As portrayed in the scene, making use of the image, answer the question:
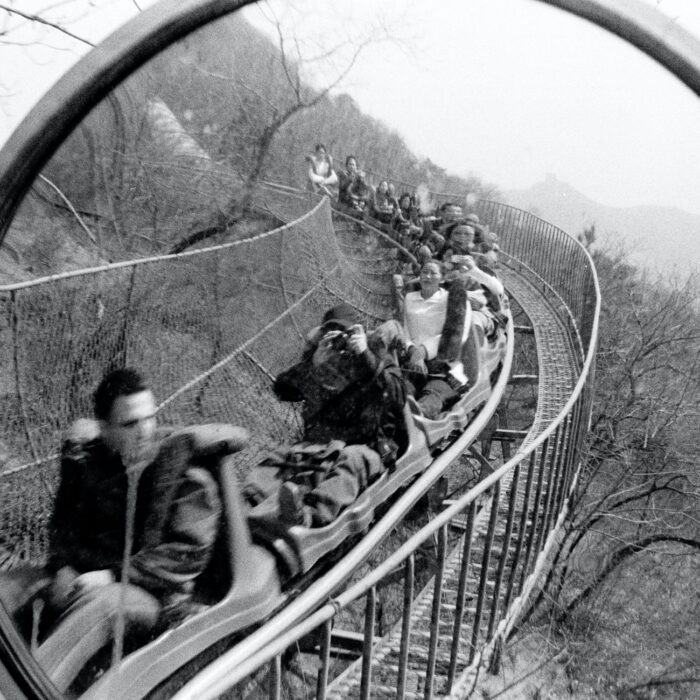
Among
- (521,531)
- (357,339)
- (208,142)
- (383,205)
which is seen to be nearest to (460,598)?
(521,531)

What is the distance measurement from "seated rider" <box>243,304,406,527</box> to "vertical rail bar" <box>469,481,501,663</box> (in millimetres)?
403

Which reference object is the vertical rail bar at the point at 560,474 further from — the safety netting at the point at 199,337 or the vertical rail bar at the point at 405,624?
the safety netting at the point at 199,337

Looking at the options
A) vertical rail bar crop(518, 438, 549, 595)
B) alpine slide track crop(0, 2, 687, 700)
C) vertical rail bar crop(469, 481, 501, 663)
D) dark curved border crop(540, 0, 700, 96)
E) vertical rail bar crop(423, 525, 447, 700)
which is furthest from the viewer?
vertical rail bar crop(518, 438, 549, 595)

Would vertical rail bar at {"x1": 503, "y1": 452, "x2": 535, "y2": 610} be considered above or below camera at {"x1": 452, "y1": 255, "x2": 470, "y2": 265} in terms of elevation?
below

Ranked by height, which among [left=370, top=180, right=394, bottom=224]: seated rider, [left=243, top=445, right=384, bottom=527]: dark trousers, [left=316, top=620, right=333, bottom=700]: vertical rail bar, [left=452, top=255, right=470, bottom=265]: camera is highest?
[left=370, top=180, right=394, bottom=224]: seated rider

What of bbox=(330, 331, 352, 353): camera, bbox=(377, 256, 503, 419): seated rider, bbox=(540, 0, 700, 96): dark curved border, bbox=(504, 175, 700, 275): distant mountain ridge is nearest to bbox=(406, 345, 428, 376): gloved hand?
bbox=(377, 256, 503, 419): seated rider

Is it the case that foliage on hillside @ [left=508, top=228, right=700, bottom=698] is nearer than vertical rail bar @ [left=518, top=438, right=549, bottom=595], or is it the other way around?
foliage on hillside @ [left=508, top=228, right=700, bottom=698]

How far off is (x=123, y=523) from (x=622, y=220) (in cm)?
68

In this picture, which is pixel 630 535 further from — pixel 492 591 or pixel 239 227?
pixel 239 227

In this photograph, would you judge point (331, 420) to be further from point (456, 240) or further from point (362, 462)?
point (456, 240)

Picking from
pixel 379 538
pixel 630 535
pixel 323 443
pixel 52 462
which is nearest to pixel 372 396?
pixel 323 443

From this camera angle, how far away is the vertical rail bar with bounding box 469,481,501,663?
4.20 feet

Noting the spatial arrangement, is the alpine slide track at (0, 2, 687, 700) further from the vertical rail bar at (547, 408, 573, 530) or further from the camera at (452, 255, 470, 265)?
the vertical rail bar at (547, 408, 573, 530)

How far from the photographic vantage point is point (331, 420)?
0.88 m
